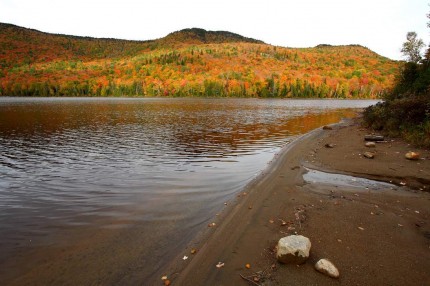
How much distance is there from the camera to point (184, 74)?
18575 centimetres

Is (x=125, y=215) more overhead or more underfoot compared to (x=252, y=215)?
more underfoot

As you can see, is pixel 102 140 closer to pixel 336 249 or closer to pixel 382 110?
pixel 336 249

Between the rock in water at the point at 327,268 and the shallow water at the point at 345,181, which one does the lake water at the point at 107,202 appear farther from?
the rock in water at the point at 327,268

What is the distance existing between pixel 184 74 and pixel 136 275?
619ft

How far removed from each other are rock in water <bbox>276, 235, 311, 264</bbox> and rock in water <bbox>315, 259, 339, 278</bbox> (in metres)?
0.32

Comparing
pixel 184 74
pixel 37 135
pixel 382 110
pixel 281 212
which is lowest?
pixel 37 135

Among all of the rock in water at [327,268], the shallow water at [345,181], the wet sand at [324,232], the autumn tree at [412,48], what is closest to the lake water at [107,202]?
the wet sand at [324,232]

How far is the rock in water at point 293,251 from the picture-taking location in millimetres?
5555

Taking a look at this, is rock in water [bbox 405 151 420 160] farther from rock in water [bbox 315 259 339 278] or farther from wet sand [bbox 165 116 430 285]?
rock in water [bbox 315 259 339 278]

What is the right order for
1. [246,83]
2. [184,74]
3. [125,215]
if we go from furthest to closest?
[184,74] < [246,83] < [125,215]

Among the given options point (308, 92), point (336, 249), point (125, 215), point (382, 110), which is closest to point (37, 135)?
point (125, 215)

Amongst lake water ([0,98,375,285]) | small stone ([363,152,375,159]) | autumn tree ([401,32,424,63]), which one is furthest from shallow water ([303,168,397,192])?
autumn tree ([401,32,424,63])

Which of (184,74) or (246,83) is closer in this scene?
(246,83)

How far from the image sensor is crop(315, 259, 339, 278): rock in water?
5172mm
